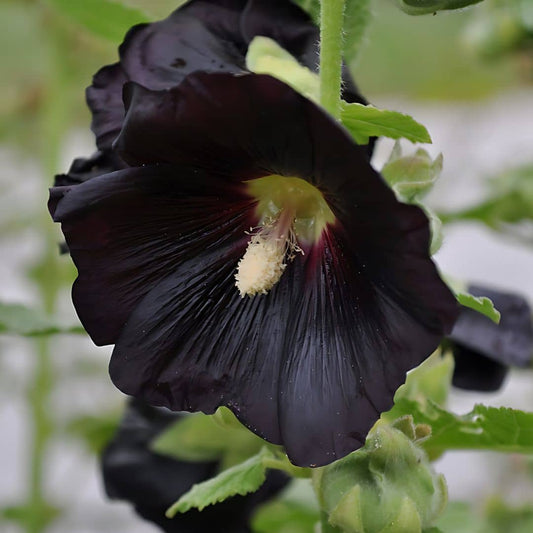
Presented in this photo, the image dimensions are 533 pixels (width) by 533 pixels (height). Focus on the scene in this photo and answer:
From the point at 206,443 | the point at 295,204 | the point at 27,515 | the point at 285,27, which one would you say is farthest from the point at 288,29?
the point at 27,515

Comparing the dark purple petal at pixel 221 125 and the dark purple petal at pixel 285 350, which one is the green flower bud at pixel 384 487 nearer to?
the dark purple petal at pixel 285 350

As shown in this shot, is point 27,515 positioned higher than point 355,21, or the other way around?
point 355,21

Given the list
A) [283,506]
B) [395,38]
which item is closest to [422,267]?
[283,506]

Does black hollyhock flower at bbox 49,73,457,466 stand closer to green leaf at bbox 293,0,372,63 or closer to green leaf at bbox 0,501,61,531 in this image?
green leaf at bbox 293,0,372,63

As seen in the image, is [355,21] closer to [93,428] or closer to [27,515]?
[93,428]

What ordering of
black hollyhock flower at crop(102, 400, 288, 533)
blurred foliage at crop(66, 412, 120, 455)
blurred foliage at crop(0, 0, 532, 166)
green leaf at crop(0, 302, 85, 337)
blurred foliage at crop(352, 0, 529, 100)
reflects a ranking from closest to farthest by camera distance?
green leaf at crop(0, 302, 85, 337), black hollyhock flower at crop(102, 400, 288, 533), blurred foliage at crop(66, 412, 120, 455), blurred foliage at crop(0, 0, 532, 166), blurred foliage at crop(352, 0, 529, 100)

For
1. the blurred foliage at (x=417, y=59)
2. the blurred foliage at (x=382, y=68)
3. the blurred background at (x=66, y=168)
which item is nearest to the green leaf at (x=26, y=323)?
the blurred background at (x=66, y=168)

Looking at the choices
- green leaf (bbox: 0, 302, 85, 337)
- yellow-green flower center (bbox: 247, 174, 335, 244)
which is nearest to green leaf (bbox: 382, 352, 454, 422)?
yellow-green flower center (bbox: 247, 174, 335, 244)
